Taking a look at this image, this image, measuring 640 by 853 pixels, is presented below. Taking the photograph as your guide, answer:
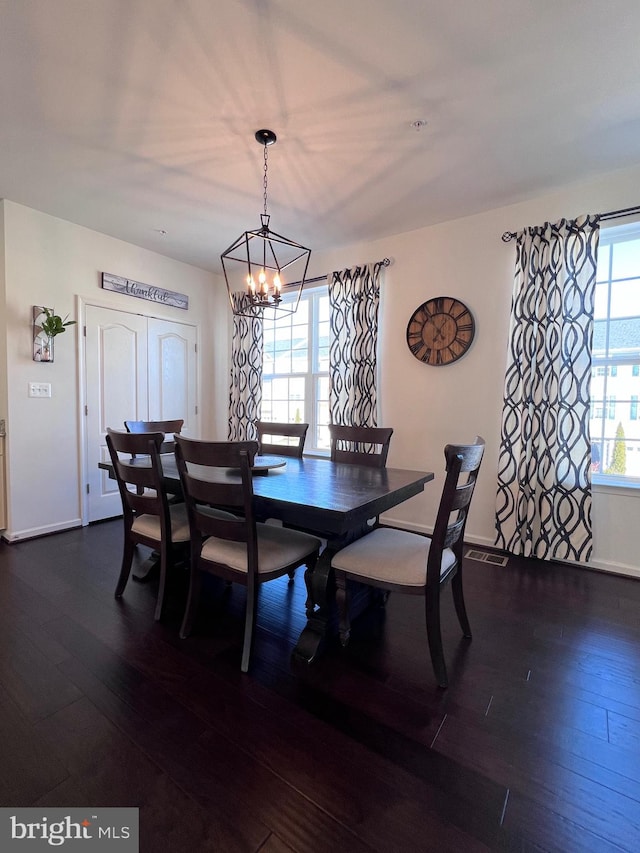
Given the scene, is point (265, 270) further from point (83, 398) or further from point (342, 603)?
point (83, 398)

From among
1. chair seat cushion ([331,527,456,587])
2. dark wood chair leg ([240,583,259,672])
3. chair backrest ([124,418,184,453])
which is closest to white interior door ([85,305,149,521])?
chair backrest ([124,418,184,453])

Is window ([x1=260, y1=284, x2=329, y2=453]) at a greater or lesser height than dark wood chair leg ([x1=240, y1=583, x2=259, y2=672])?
greater

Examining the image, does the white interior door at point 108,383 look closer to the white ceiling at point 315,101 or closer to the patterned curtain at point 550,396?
the white ceiling at point 315,101

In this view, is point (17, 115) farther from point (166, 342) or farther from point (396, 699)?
point (396, 699)

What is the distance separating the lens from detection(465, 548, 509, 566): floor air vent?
2.91 meters

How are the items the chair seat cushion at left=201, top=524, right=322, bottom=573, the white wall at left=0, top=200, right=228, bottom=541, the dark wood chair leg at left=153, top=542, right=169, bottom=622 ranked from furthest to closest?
the white wall at left=0, top=200, right=228, bottom=541 < the dark wood chair leg at left=153, top=542, right=169, bottom=622 < the chair seat cushion at left=201, top=524, right=322, bottom=573

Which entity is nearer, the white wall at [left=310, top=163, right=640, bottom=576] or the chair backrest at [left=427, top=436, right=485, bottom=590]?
the chair backrest at [left=427, top=436, right=485, bottom=590]

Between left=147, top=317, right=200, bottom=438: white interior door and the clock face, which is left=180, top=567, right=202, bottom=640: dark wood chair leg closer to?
the clock face

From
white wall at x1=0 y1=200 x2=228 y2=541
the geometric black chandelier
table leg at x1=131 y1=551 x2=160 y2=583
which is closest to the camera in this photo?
the geometric black chandelier

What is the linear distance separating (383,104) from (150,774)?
3.07 m

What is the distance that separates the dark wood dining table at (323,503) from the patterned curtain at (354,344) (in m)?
1.50

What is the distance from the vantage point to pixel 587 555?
279 centimetres

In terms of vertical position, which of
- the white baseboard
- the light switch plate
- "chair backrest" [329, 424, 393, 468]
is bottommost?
the white baseboard

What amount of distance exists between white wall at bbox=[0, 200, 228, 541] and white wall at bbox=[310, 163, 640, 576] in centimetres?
245
